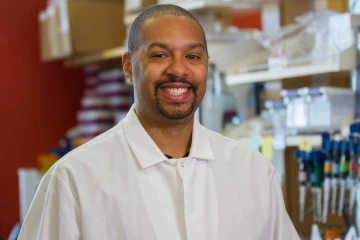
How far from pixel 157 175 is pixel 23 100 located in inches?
149

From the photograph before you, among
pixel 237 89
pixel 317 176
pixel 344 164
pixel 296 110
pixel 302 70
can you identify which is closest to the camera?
pixel 344 164

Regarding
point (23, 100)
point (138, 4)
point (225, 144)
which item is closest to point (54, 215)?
point (225, 144)

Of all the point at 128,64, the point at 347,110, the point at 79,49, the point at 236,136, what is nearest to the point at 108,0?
the point at 79,49

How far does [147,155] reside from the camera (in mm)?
1753

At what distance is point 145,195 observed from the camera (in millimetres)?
1726

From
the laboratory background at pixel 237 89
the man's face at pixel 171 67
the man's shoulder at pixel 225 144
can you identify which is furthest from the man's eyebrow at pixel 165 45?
the laboratory background at pixel 237 89

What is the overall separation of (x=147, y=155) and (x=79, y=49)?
290cm

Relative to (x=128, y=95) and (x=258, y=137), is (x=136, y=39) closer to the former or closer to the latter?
(x=258, y=137)

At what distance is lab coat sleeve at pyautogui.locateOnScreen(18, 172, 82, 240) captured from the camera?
1.67m

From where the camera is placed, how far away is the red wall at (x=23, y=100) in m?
5.29

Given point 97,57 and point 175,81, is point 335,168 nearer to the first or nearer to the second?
point 175,81

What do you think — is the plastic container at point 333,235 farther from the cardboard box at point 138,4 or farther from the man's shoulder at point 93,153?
the cardboard box at point 138,4

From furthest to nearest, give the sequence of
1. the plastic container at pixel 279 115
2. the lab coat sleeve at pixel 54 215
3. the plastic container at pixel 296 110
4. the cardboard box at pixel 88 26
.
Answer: the cardboard box at pixel 88 26 < the plastic container at pixel 279 115 < the plastic container at pixel 296 110 < the lab coat sleeve at pixel 54 215

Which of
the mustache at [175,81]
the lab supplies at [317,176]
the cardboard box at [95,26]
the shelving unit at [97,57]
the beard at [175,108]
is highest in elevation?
the cardboard box at [95,26]
